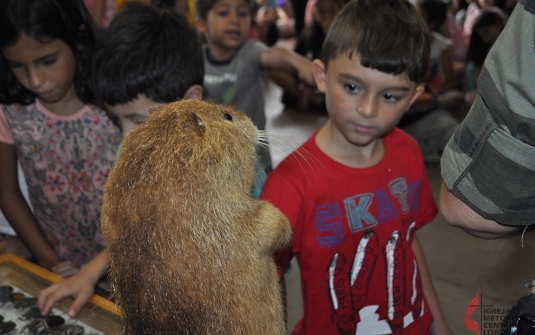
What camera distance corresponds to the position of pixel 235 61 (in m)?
3.16

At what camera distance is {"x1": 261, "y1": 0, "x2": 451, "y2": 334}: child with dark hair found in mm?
1584

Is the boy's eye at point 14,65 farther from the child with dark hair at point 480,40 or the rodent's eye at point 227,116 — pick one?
the child with dark hair at point 480,40

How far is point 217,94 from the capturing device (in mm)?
3164

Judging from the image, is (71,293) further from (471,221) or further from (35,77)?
(471,221)

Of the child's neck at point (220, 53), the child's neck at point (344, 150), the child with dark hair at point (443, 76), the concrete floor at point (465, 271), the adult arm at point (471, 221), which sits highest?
the adult arm at point (471, 221)

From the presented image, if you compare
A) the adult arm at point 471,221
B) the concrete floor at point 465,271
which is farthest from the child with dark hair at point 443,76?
the adult arm at point 471,221

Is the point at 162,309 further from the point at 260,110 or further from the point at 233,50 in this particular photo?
the point at 233,50

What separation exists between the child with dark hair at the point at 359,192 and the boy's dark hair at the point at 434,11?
5.59 metres

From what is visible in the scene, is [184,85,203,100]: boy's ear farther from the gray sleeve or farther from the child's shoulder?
the child's shoulder

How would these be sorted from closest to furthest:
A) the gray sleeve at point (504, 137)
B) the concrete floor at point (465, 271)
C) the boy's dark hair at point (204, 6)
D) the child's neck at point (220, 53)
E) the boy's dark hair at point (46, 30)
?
the gray sleeve at point (504, 137), the boy's dark hair at point (46, 30), the concrete floor at point (465, 271), the child's neck at point (220, 53), the boy's dark hair at point (204, 6)

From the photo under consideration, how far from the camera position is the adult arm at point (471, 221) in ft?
3.56

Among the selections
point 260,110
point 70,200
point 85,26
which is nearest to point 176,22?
point 85,26

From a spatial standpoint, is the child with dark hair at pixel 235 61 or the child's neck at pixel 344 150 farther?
the child with dark hair at pixel 235 61

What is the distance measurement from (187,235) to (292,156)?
70 centimetres
